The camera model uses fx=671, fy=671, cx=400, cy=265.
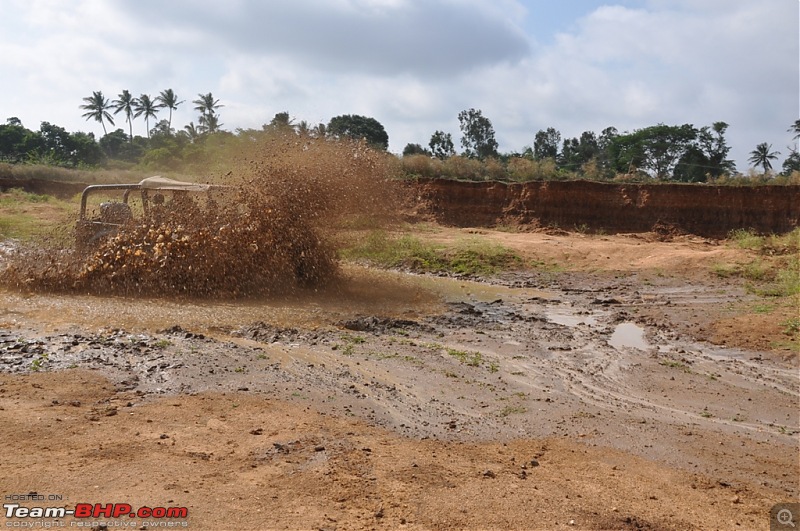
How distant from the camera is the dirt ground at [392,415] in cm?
410

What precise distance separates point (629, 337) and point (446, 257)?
8697 millimetres

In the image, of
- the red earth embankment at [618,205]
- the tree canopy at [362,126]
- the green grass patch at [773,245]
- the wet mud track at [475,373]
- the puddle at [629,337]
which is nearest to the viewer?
the wet mud track at [475,373]

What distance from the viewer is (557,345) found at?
9414 millimetres

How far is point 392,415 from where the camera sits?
19.7 feet

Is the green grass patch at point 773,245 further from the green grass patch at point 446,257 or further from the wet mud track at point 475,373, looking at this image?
the wet mud track at point 475,373

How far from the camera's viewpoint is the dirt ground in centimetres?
410

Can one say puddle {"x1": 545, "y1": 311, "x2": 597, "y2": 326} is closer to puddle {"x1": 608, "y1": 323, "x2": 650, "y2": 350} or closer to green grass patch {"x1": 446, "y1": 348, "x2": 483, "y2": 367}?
puddle {"x1": 608, "y1": 323, "x2": 650, "y2": 350}

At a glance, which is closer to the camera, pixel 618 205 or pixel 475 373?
pixel 475 373

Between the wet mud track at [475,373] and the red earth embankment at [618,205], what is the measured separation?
1578cm

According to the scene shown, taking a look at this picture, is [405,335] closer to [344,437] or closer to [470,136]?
[344,437]

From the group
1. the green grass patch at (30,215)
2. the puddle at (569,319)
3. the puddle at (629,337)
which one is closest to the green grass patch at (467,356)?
the puddle at (629,337)

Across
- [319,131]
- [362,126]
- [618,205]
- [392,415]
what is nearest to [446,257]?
[319,131]

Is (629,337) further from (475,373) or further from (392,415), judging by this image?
(392,415)

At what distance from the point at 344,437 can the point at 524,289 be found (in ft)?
35.7
